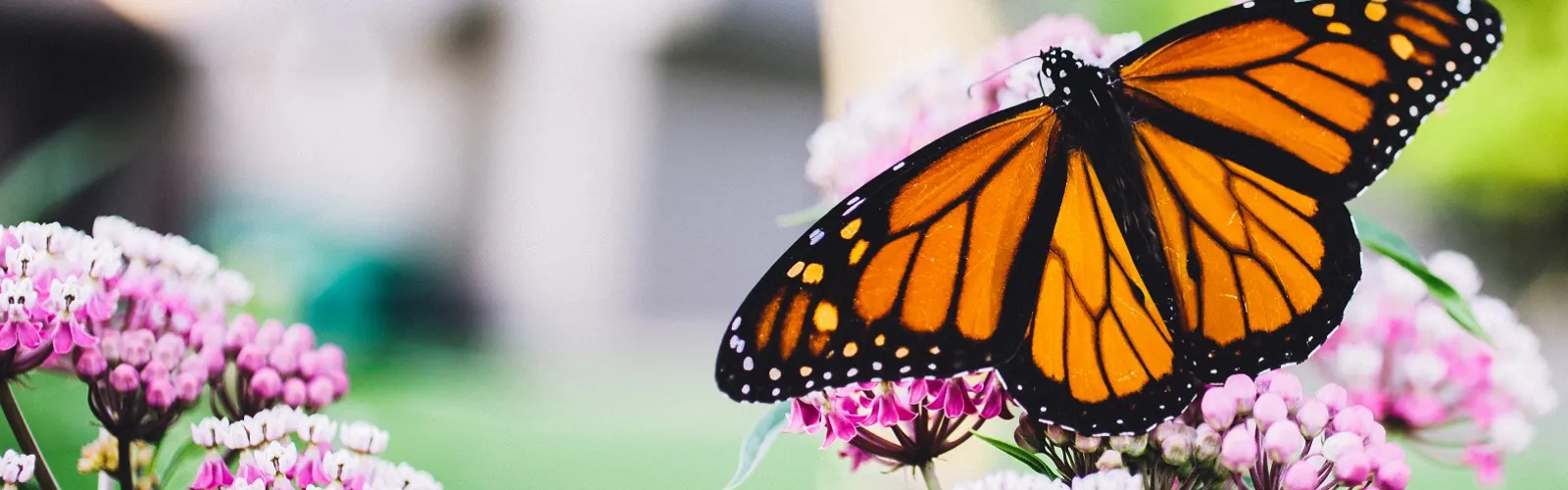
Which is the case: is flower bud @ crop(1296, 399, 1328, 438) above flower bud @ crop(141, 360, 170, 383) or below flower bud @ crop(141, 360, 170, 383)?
below

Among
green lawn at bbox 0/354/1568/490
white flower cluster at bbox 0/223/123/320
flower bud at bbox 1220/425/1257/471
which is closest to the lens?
flower bud at bbox 1220/425/1257/471

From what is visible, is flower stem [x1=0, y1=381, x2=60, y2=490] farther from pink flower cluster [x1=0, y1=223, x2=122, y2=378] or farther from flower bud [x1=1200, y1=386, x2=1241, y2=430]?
flower bud [x1=1200, y1=386, x2=1241, y2=430]

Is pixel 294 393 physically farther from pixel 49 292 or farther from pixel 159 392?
pixel 49 292

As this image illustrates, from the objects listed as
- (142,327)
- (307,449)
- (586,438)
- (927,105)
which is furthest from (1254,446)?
(586,438)

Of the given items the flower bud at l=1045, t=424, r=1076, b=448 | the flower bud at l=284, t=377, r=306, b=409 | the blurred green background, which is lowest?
the flower bud at l=1045, t=424, r=1076, b=448

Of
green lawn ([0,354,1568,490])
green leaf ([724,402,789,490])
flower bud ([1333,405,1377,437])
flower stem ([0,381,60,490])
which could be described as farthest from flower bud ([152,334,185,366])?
flower bud ([1333,405,1377,437])

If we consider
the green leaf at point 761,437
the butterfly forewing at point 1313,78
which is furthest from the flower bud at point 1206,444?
the green leaf at point 761,437

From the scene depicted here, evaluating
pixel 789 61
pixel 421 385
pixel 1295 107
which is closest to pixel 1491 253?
pixel 789 61

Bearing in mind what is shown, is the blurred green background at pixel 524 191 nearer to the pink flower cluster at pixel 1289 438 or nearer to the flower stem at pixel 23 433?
the flower stem at pixel 23 433
